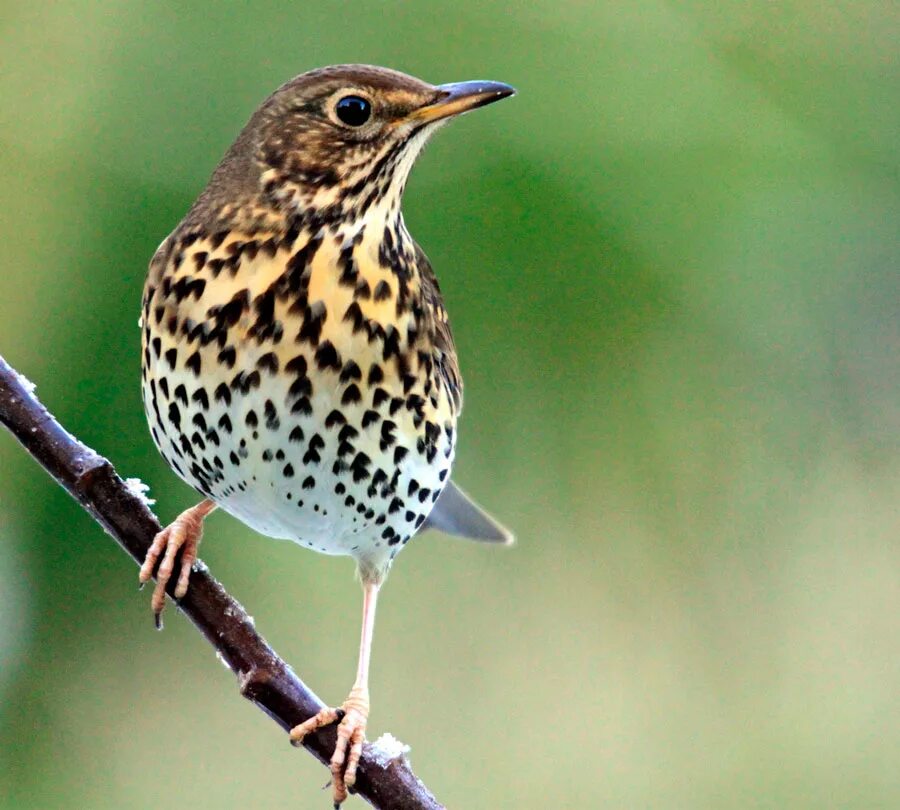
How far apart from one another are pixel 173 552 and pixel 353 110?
2.55ft

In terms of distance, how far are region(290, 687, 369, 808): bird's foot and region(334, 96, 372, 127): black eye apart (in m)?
0.87

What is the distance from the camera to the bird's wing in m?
2.80

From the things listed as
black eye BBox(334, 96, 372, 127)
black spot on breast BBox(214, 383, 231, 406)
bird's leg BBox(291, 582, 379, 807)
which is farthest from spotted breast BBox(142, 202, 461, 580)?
bird's leg BBox(291, 582, 379, 807)

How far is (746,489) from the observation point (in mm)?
3064

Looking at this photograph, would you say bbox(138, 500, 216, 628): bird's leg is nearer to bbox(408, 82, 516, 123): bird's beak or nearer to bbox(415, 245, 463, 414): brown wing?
bbox(415, 245, 463, 414): brown wing

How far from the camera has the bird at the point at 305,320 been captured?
2131 millimetres

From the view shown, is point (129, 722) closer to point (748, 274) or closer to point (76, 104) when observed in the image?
point (76, 104)

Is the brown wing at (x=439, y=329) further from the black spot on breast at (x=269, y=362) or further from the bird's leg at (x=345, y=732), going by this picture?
the bird's leg at (x=345, y=732)

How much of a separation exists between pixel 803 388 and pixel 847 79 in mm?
648

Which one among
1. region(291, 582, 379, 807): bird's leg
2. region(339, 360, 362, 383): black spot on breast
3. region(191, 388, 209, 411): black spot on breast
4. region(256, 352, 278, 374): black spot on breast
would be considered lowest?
region(291, 582, 379, 807): bird's leg

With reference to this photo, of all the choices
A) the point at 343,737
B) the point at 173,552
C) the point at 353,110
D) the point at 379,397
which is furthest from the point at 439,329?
the point at 343,737

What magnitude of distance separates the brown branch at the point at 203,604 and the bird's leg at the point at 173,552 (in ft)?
0.23

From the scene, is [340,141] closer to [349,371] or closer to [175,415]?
[349,371]

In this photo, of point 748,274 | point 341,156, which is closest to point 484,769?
point 748,274
